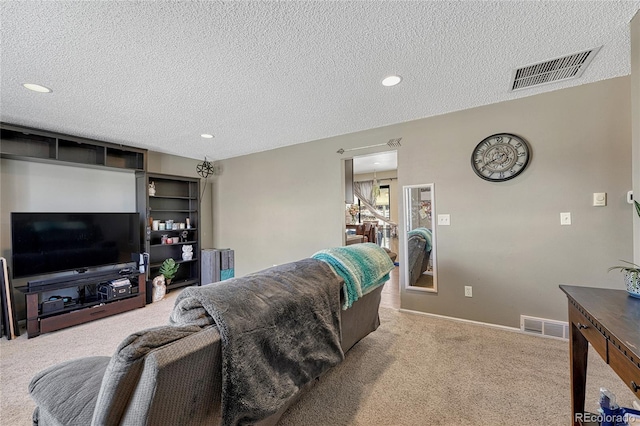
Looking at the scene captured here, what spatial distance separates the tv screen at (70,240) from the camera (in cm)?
294

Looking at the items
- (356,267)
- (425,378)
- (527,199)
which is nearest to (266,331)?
(356,267)

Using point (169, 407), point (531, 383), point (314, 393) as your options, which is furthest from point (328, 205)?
point (169, 407)

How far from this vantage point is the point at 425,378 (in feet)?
6.27

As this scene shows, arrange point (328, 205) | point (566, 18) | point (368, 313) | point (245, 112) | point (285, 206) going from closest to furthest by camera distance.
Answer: point (566, 18), point (368, 313), point (245, 112), point (328, 205), point (285, 206)

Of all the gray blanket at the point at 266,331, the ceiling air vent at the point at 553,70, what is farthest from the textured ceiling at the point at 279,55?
the gray blanket at the point at 266,331

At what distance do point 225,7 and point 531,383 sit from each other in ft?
10.2

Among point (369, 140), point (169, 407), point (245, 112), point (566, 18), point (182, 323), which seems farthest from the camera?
point (369, 140)

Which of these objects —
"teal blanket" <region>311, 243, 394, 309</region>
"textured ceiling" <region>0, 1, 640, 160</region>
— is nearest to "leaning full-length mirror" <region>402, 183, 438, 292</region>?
"textured ceiling" <region>0, 1, 640, 160</region>

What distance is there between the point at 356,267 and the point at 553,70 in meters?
2.29

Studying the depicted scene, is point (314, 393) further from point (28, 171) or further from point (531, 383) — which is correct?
point (28, 171)

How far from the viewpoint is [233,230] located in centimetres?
498

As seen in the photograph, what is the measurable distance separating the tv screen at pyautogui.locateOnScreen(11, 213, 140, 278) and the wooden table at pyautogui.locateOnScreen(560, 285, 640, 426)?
15.6 feet

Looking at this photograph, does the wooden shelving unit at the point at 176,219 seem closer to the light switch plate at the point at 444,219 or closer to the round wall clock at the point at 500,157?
the light switch plate at the point at 444,219

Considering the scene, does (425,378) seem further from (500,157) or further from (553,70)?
(553,70)
